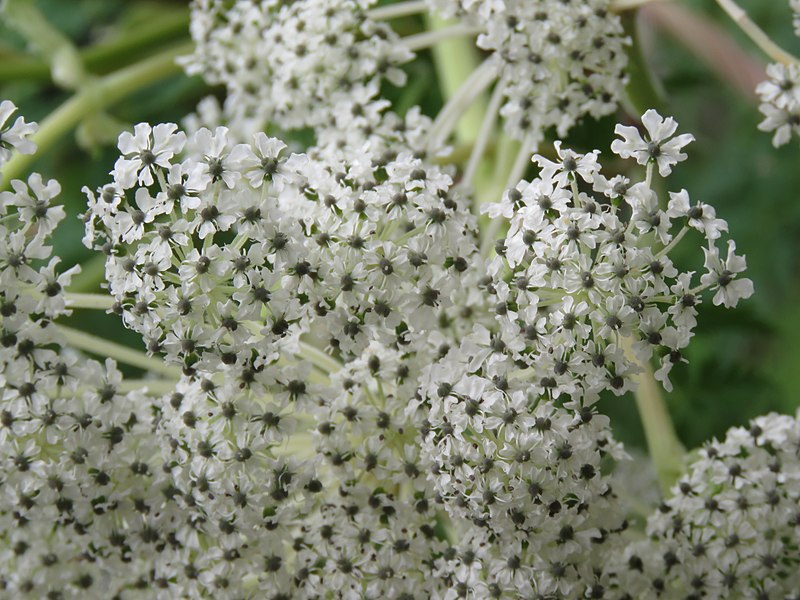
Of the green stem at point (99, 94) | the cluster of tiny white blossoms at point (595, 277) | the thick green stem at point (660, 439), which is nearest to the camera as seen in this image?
the cluster of tiny white blossoms at point (595, 277)

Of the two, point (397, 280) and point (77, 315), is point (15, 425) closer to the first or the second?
point (397, 280)

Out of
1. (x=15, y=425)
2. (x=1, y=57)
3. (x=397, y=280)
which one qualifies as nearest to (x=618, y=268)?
(x=397, y=280)

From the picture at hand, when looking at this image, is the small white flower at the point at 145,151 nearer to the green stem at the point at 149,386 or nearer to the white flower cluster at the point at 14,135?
the white flower cluster at the point at 14,135

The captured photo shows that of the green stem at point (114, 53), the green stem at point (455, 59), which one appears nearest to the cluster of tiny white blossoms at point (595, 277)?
the green stem at point (455, 59)

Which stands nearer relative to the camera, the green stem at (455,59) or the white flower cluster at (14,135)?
the white flower cluster at (14,135)

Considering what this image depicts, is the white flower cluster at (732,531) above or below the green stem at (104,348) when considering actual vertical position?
below

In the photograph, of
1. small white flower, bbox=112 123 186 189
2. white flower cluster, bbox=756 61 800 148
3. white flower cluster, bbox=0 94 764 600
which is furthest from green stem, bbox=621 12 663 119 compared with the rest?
small white flower, bbox=112 123 186 189

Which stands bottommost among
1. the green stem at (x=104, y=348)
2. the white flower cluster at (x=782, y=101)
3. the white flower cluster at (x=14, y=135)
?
the green stem at (x=104, y=348)
